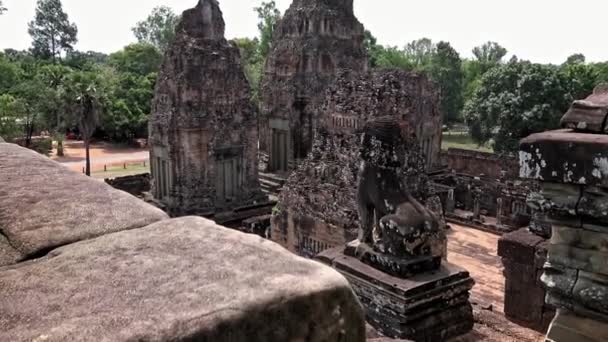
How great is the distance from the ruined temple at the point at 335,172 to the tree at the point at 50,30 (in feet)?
248

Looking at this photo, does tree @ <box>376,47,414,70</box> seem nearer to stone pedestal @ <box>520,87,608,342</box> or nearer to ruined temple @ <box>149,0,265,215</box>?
ruined temple @ <box>149,0,265,215</box>

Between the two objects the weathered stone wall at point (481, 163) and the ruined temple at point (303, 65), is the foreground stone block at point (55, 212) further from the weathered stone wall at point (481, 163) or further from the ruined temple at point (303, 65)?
the weathered stone wall at point (481, 163)

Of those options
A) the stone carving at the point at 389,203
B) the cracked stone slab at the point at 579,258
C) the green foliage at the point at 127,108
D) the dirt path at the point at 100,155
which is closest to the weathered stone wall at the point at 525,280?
the stone carving at the point at 389,203

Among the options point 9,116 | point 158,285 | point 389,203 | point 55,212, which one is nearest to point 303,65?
point 389,203

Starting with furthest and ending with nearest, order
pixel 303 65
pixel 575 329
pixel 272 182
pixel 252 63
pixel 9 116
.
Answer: pixel 252 63 < pixel 9 116 < pixel 303 65 < pixel 272 182 < pixel 575 329

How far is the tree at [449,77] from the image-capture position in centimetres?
5047

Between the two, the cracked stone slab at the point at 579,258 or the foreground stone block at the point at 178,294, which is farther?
the cracked stone slab at the point at 579,258

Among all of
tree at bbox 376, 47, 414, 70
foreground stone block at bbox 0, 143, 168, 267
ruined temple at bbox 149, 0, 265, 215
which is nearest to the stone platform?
foreground stone block at bbox 0, 143, 168, 267

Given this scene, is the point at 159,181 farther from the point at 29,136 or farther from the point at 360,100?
the point at 29,136

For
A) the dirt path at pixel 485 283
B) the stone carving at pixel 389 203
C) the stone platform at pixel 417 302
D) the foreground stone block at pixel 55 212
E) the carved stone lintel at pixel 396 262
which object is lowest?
the dirt path at pixel 485 283

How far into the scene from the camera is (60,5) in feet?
259

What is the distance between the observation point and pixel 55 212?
197 centimetres

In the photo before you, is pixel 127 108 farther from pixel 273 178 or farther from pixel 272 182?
pixel 272 182

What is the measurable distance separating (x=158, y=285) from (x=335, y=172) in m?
10.5
